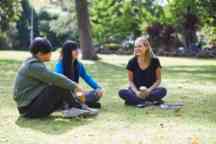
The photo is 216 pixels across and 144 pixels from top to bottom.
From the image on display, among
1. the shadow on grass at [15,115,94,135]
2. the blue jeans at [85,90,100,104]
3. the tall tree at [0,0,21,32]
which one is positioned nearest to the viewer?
the shadow on grass at [15,115,94,135]

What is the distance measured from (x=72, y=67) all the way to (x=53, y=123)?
152cm

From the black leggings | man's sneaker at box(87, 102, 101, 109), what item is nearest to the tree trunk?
man's sneaker at box(87, 102, 101, 109)

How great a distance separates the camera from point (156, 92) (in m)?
9.88

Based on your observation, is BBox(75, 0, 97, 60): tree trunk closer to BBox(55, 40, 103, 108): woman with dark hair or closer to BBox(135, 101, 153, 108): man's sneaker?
BBox(135, 101, 153, 108): man's sneaker

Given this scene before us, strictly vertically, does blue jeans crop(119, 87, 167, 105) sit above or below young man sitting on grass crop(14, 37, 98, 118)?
below

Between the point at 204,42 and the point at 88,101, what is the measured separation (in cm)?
4054

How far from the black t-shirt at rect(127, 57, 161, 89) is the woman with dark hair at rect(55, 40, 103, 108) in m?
0.91

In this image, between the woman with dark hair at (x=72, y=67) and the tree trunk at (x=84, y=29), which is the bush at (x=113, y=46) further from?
the woman with dark hair at (x=72, y=67)

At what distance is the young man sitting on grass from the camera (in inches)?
320

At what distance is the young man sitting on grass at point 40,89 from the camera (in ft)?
26.7

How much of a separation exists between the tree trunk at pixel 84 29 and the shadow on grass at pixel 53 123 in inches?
866

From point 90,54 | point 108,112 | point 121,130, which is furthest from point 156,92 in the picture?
point 90,54

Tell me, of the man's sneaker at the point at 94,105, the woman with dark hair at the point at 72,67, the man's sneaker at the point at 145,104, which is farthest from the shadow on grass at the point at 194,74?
the woman with dark hair at the point at 72,67

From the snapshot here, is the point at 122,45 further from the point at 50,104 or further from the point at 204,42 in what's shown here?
the point at 50,104
